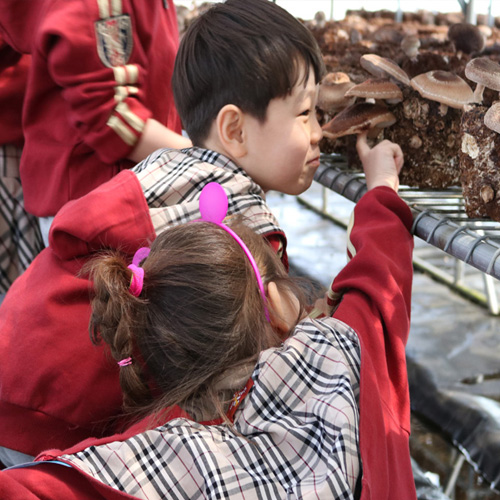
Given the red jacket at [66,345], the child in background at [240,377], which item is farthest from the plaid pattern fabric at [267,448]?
the red jacket at [66,345]

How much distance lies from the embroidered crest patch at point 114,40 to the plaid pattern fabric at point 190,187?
29 cm

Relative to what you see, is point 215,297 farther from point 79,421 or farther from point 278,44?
point 278,44

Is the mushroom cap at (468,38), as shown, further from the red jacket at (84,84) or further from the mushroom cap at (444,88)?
the red jacket at (84,84)

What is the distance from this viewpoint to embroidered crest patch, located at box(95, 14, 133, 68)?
139 cm

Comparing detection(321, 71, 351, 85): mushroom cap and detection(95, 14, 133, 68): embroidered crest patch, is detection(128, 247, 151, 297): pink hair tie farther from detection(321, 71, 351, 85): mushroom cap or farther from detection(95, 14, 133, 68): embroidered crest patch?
detection(321, 71, 351, 85): mushroom cap

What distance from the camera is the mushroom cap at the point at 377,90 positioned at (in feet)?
4.26

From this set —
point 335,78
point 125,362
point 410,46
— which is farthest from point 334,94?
point 125,362

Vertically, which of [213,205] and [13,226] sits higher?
[213,205]

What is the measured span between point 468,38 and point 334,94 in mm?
405

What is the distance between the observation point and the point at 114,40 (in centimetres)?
143

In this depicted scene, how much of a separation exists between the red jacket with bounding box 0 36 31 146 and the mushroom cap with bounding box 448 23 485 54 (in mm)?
1081

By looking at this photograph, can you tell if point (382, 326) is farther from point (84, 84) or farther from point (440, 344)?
point (440, 344)

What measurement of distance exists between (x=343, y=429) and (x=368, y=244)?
38 cm

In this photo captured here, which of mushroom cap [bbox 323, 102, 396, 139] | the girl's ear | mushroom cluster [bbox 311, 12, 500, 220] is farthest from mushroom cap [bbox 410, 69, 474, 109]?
the girl's ear
